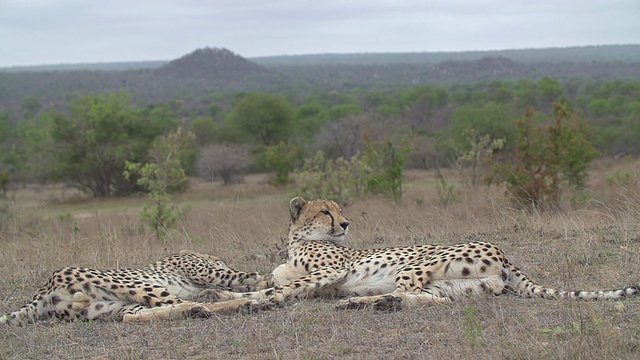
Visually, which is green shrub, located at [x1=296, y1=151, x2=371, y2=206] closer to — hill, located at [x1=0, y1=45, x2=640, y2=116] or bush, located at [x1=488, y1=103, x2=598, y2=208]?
bush, located at [x1=488, y1=103, x2=598, y2=208]

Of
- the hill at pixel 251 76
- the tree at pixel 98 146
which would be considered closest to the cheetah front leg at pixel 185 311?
the tree at pixel 98 146

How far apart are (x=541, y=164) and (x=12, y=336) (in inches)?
453

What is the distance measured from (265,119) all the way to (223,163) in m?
11.2

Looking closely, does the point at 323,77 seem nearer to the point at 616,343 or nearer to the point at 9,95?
the point at 9,95

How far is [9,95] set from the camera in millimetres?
92312

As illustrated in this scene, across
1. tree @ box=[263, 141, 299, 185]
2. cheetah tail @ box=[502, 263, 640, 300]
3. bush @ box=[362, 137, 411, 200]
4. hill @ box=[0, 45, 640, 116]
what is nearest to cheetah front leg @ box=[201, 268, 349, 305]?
cheetah tail @ box=[502, 263, 640, 300]

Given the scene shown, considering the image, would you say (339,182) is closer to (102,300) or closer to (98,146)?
(102,300)

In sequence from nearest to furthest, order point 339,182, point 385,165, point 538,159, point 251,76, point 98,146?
point 538,159 → point 339,182 → point 385,165 → point 98,146 → point 251,76

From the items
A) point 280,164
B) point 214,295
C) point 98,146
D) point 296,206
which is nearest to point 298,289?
point 214,295

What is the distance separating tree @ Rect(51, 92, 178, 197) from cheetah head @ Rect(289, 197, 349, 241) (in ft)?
96.4

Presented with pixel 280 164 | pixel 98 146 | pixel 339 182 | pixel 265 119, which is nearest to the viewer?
pixel 339 182

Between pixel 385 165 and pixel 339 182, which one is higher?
pixel 385 165

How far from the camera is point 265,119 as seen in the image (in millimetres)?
46719

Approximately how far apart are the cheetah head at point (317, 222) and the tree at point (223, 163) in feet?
97.7
